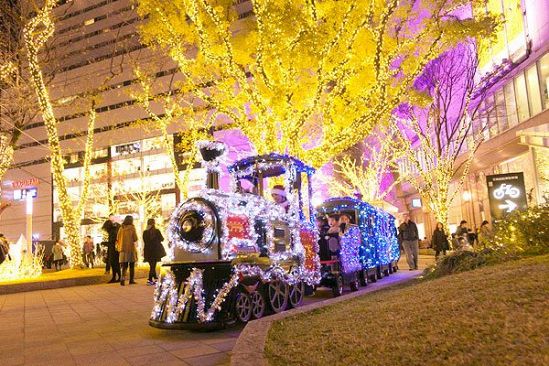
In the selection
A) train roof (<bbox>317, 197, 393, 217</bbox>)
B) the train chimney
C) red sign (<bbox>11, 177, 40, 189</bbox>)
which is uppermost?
red sign (<bbox>11, 177, 40, 189</bbox>)

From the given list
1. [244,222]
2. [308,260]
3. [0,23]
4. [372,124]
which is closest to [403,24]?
[372,124]

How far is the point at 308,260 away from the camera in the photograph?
9.26 metres

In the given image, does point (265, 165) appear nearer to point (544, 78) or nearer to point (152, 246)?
point (152, 246)

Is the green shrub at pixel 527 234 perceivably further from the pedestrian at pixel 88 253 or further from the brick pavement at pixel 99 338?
the pedestrian at pixel 88 253

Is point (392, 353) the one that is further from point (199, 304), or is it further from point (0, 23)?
point (0, 23)

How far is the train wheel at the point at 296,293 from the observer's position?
28.4 ft

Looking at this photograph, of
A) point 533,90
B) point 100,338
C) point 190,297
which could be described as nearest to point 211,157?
point 190,297

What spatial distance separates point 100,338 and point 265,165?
4.18m

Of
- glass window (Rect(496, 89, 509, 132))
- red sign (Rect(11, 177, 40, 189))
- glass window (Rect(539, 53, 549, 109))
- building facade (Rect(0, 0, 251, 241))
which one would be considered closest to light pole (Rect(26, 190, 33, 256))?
glass window (Rect(539, 53, 549, 109))

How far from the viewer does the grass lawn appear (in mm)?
3283

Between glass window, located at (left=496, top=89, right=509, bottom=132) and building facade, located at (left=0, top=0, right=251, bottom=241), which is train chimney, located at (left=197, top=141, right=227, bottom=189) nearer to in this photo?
glass window, located at (left=496, top=89, right=509, bottom=132)

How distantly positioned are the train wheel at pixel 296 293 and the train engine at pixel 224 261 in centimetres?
2

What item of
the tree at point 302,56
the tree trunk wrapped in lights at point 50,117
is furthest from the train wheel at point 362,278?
the tree trunk wrapped in lights at point 50,117

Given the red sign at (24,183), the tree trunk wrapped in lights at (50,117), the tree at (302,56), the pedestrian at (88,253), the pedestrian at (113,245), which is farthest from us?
the red sign at (24,183)
